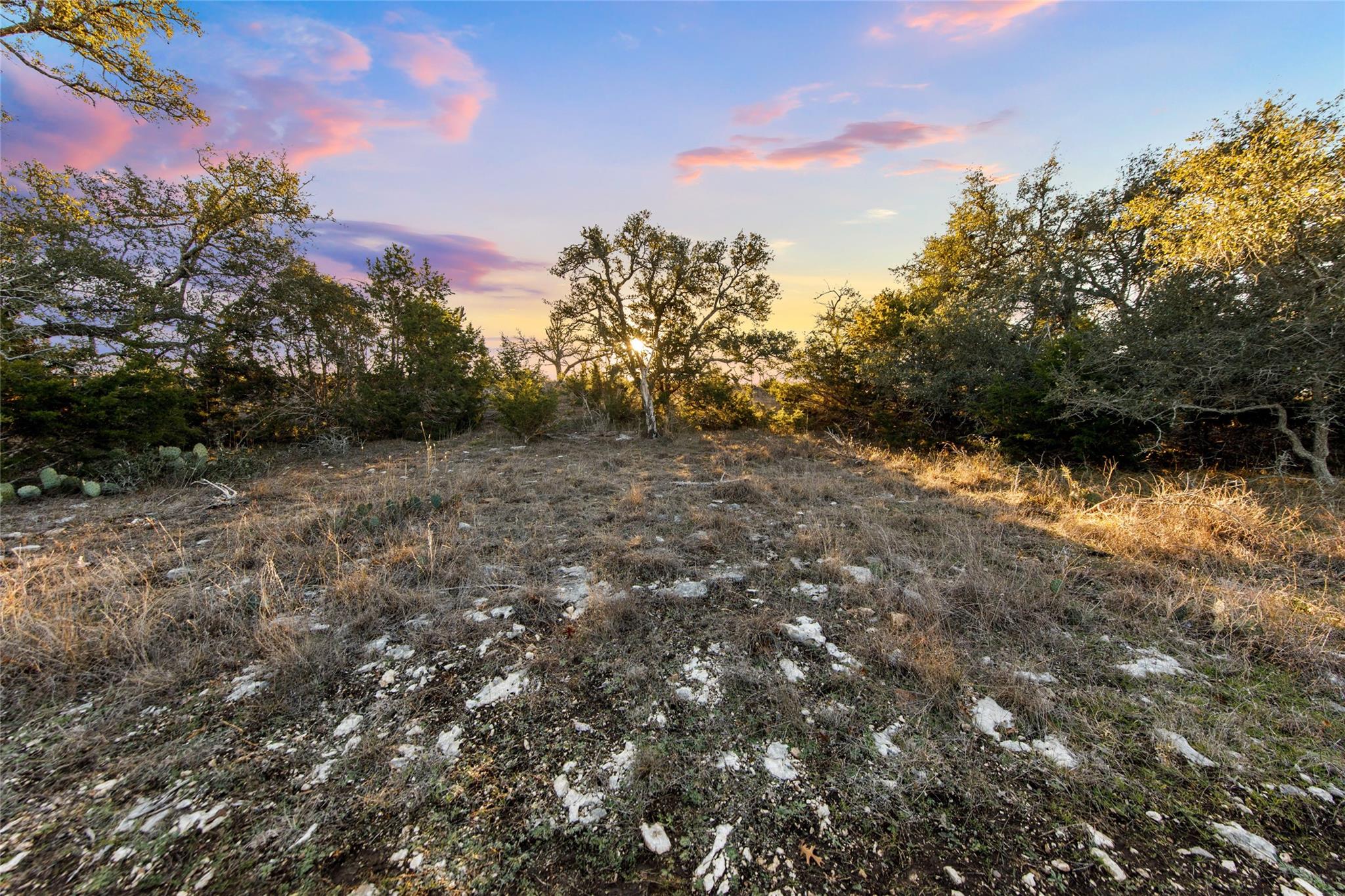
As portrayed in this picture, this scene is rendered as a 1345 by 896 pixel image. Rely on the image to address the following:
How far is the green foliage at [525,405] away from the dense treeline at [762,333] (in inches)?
2.9

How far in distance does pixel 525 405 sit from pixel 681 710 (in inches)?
416

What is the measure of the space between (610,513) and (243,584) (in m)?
3.05

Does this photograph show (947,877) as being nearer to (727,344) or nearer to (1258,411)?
(1258,411)

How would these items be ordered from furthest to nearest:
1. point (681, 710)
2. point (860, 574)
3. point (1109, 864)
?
point (860, 574), point (681, 710), point (1109, 864)

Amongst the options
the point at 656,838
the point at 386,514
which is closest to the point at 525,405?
the point at 386,514

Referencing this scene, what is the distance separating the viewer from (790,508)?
525cm

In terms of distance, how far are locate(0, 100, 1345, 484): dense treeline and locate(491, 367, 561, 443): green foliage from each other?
2.9 inches

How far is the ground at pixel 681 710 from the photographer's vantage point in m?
1.46

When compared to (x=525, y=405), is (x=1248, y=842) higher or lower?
lower

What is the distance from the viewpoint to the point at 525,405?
11.6 meters

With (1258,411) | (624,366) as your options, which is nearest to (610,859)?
(1258,411)

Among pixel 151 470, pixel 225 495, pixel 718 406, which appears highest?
pixel 718 406

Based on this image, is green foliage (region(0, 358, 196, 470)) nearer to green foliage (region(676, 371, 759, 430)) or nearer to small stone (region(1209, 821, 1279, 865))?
green foliage (region(676, 371, 759, 430))

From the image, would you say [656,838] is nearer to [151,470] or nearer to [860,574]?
[860,574]
